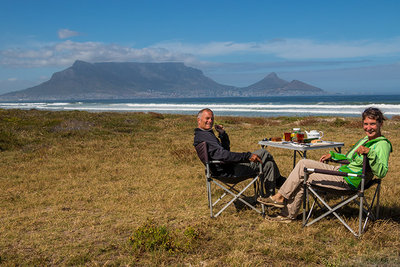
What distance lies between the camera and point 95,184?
6.52m

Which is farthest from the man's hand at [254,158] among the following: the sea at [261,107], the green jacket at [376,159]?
the sea at [261,107]

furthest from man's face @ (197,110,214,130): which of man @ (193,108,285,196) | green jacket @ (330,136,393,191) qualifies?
green jacket @ (330,136,393,191)

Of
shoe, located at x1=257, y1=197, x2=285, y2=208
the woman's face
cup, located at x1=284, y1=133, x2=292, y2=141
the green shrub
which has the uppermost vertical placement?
the woman's face

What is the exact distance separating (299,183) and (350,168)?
60 cm

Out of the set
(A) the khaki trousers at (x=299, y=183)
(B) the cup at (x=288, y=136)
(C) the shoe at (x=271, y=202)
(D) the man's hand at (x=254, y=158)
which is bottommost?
(C) the shoe at (x=271, y=202)

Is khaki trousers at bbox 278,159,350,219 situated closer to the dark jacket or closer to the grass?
the grass

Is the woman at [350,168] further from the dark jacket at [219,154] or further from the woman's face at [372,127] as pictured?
the dark jacket at [219,154]

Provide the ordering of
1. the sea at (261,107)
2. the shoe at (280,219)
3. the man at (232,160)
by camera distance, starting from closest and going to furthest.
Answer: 1. the shoe at (280,219)
2. the man at (232,160)
3. the sea at (261,107)

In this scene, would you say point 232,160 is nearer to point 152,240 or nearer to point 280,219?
point 280,219

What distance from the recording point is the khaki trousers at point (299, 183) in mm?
3900

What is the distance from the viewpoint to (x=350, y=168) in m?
3.90

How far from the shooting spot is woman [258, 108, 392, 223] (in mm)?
3615

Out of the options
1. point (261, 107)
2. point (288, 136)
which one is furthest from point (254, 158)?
point (261, 107)

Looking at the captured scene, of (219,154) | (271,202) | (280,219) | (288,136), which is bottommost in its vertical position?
(280,219)
